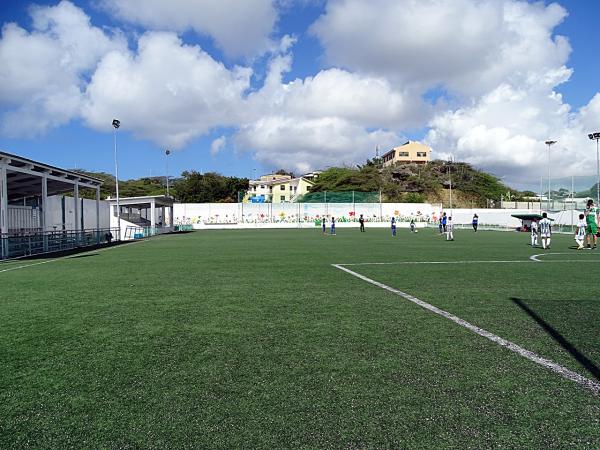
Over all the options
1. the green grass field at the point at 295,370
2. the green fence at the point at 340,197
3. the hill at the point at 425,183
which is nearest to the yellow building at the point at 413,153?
the hill at the point at 425,183

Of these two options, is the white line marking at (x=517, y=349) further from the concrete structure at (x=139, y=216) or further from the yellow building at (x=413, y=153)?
the yellow building at (x=413, y=153)

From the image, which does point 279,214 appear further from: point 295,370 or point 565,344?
point 295,370

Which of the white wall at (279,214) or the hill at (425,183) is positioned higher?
the hill at (425,183)

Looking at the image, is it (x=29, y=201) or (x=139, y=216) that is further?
(x=139, y=216)

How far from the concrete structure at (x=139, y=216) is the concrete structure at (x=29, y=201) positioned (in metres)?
6.29

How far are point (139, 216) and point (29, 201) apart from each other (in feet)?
73.1

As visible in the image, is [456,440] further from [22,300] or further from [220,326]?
[22,300]

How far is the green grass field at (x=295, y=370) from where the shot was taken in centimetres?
312

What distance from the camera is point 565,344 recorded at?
5.10 meters

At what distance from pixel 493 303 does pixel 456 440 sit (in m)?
5.11

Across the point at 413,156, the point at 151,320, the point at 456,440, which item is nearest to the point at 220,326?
the point at 151,320

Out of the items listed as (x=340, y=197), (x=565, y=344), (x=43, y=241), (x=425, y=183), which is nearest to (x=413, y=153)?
(x=425, y=183)

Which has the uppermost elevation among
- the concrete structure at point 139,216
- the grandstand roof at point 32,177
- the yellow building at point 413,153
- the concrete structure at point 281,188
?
the yellow building at point 413,153

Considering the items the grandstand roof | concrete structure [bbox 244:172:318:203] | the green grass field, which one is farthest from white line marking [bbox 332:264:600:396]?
concrete structure [bbox 244:172:318:203]
